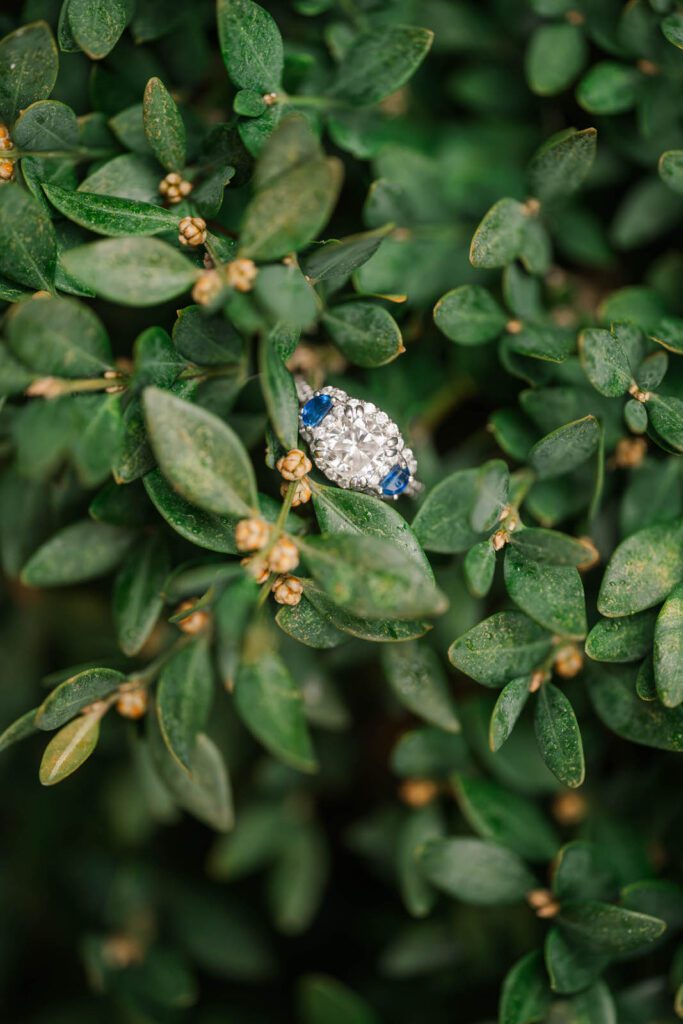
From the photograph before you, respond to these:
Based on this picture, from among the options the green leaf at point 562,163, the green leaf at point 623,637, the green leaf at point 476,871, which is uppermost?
the green leaf at point 562,163

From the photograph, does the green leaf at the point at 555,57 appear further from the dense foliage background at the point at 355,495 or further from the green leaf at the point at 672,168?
the green leaf at the point at 672,168

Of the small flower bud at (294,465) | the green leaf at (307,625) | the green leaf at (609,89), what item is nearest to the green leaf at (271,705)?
the green leaf at (307,625)

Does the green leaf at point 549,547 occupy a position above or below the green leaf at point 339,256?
below

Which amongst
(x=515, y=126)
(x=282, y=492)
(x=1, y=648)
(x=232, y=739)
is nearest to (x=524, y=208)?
(x=515, y=126)

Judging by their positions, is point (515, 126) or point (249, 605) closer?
point (249, 605)

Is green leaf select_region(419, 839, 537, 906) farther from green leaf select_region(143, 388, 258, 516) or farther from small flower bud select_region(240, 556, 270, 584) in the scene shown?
green leaf select_region(143, 388, 258, 516)

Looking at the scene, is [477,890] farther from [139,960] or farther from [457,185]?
[457,185]

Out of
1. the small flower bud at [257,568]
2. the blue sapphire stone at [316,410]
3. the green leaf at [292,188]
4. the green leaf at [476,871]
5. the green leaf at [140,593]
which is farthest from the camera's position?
the green leaf at [476,871]

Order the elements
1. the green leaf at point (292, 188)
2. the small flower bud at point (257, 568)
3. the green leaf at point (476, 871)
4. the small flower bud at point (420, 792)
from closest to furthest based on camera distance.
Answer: the green leaf at point (292, 188) < the small flower bud at point (257, 568) < the green leaf at point (476, 871) < the small flower bud at point (420, 792)
